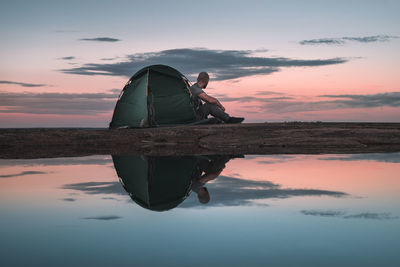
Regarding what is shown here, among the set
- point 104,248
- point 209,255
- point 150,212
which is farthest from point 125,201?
point 209,255

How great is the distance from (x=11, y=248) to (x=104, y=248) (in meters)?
0.67

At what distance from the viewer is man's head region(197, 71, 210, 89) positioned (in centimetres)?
1683

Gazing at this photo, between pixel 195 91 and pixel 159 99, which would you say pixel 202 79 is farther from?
pixel 159 99

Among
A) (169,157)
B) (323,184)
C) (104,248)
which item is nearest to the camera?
(104,248)

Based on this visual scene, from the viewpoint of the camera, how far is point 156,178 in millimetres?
7059

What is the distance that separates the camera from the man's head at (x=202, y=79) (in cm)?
1683

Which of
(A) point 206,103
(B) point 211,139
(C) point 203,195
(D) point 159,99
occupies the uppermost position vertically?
(D) point 159,99

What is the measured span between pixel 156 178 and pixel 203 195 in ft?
5.35

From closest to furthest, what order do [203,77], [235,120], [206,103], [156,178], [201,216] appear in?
[201,216], [156,178], [206,103], [203,77], [235,120]

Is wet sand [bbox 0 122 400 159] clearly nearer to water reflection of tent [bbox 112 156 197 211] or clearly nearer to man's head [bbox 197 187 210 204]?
water reflection of tent [bbox 112 156 197 211]

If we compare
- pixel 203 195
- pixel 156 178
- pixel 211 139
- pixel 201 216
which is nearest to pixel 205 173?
pixel 156 178

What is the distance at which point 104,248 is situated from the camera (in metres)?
3.26

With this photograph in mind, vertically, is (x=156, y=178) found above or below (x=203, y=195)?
below

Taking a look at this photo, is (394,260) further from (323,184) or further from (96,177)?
(96,177)
